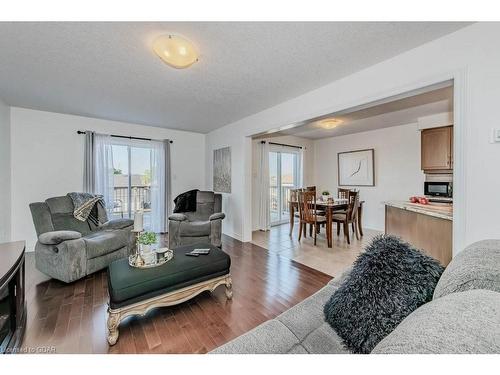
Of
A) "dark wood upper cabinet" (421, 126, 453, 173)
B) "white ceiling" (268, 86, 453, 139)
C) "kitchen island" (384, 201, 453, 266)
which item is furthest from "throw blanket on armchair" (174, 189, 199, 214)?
"dark wood upper cabinet" (421, 126, 453, 173)

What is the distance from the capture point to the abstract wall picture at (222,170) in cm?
443

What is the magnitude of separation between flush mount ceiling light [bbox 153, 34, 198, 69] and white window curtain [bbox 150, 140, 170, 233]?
3085mm

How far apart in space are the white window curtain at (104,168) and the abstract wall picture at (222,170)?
→ 6.69ft

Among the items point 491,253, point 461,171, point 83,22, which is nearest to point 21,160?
point 83,22

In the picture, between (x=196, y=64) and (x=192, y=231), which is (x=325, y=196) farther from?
(x=196, y=64)

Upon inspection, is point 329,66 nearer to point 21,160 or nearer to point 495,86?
point 495,86

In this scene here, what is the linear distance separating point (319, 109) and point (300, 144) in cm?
335

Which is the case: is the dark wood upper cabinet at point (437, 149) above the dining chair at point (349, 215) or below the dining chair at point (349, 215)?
above

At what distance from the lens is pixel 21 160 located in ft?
11.0

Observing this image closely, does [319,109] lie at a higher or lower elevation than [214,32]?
lower

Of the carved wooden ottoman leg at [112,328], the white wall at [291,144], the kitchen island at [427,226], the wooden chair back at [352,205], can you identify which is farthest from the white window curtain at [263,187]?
the carved wooden ottoman leg at [112,328]

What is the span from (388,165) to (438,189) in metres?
1.09

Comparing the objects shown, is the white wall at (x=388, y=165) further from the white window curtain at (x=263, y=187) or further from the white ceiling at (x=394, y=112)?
the white window curtain at (x=263, y=187)

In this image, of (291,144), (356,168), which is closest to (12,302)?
(291,144)
